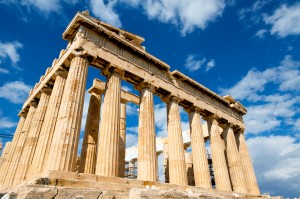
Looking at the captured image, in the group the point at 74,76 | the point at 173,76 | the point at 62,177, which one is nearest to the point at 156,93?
the point at 173,76

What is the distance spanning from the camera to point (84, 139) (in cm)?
1842

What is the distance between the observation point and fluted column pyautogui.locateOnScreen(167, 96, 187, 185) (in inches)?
732

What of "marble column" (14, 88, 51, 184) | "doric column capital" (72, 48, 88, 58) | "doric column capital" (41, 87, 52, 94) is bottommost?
"marble column" (14, 88, 51, 184)

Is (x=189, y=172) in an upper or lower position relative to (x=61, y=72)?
lower

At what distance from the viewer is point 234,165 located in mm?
25828

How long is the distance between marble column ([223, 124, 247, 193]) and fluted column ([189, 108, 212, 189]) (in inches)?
229

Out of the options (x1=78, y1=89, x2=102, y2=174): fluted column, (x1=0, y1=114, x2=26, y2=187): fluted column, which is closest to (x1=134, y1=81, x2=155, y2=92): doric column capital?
(x1=78, y1=89, x2=102, y2=174): fluted column

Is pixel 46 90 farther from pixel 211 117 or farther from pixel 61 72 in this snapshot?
pixel 211 117

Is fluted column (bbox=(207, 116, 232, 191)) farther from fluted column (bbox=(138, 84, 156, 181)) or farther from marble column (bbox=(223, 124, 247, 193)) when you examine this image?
fluted column (bbox=(138, 84, 156, 181))

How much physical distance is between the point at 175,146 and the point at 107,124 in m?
6.79

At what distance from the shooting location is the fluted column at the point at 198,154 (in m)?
20.7

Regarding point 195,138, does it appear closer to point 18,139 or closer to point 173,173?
point 173,173

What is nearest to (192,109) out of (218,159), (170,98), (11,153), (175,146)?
(170,98)

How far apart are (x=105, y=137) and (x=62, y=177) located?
14.7 feet
